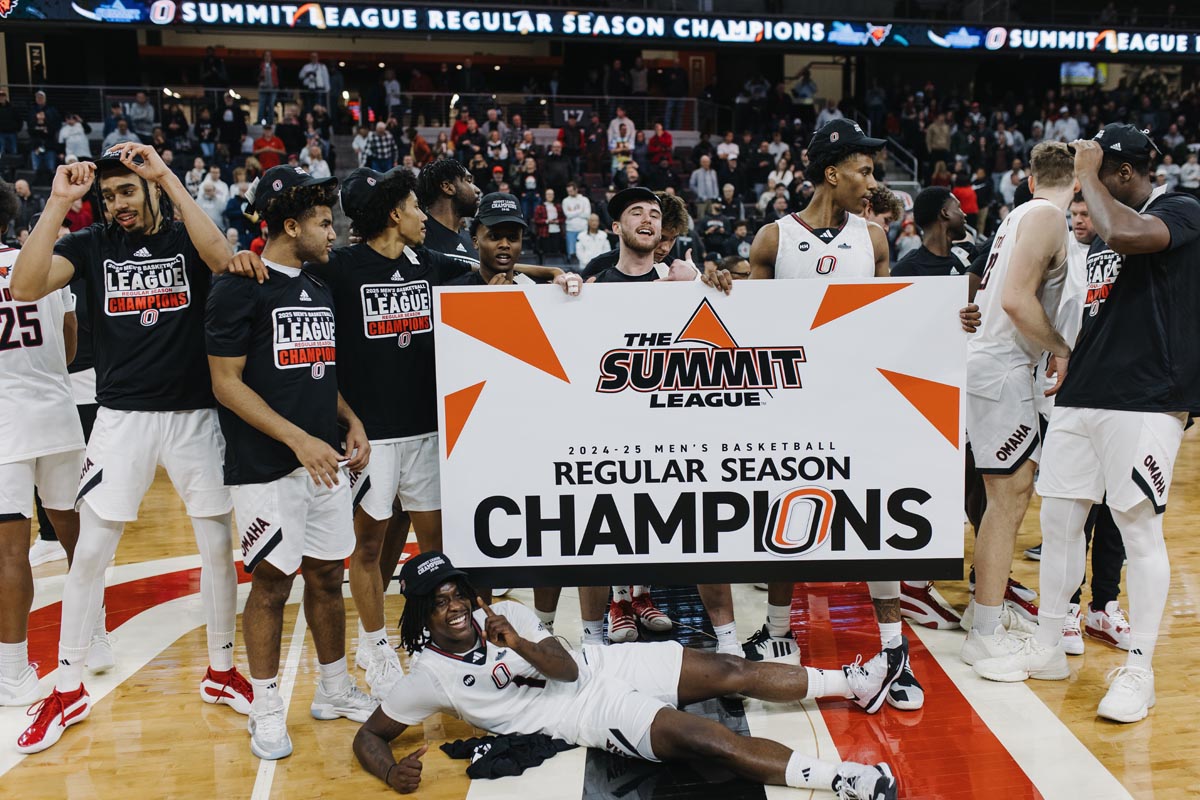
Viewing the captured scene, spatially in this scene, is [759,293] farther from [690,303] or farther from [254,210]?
[254,210]

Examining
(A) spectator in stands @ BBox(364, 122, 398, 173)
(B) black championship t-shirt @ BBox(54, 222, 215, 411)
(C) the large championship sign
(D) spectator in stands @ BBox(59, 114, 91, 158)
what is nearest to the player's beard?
(C) the large championship sign

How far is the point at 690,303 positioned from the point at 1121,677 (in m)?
2.11

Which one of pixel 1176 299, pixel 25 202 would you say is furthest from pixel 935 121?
pixel 1176 299

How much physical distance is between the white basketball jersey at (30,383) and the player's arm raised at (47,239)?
0.36 metres

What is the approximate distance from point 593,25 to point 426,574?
19.0m

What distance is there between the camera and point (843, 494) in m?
4.12

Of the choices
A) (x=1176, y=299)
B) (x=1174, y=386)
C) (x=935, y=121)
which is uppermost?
(x=935, y=121)

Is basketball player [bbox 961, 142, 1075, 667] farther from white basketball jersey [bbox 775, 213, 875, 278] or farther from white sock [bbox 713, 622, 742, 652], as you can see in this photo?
white sock [bbox 713, 622, 742, 652]

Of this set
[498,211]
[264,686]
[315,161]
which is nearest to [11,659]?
[264,686]

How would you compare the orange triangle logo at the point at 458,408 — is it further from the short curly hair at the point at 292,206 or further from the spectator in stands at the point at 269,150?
the spectator in stands at the point at 269,150

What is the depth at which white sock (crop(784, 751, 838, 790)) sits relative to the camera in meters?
3.38

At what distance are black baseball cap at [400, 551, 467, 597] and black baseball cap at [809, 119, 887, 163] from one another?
2.16m

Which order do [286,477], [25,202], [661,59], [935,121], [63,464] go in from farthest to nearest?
1. [661,59]
2. [935,121]
3. [25,202]
4. [63,464]
5. [286,477]

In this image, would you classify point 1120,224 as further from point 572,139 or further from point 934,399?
point 572,139
